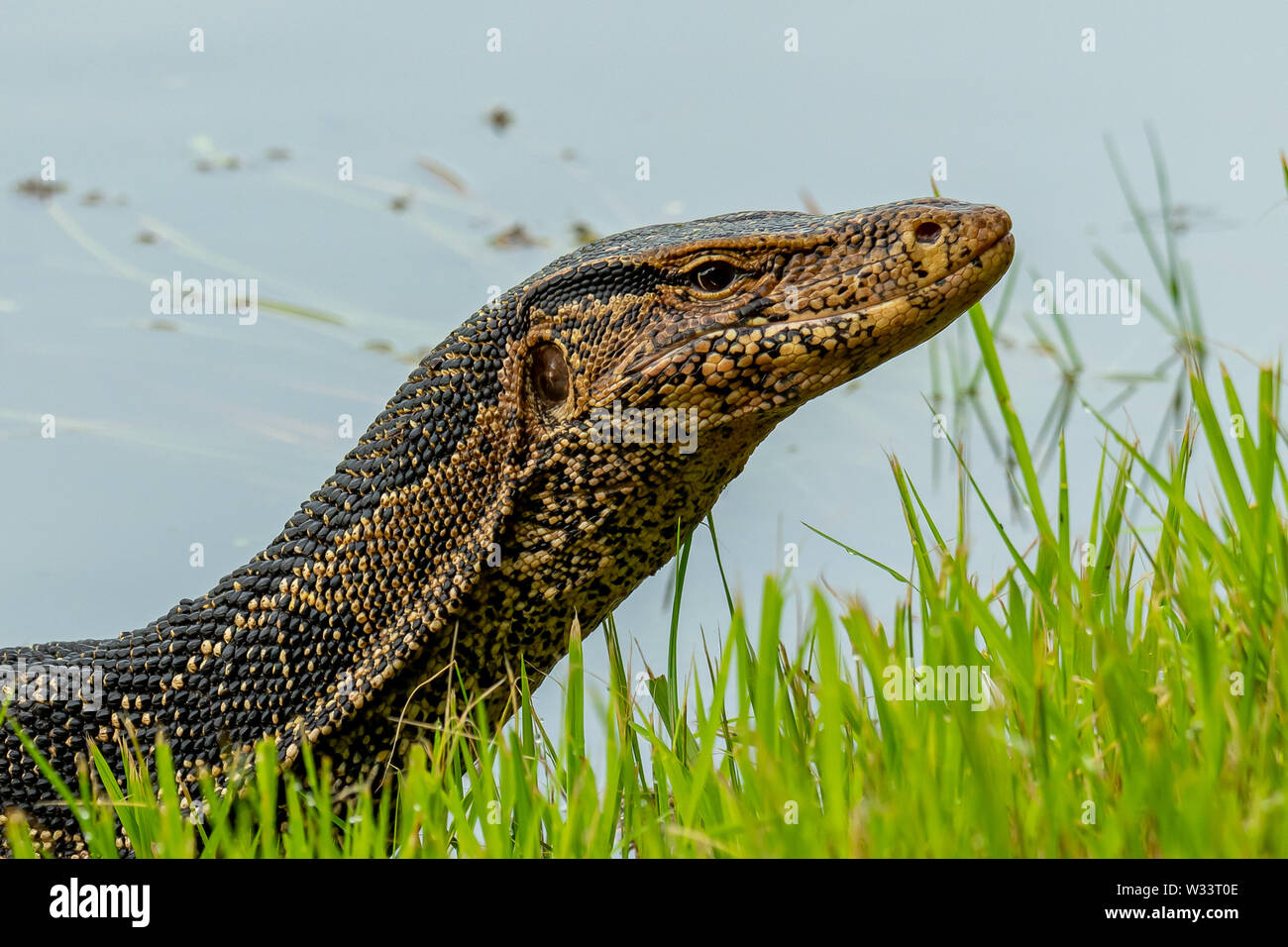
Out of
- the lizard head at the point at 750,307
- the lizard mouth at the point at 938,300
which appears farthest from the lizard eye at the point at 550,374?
the lizard mouth at the point at 938,300

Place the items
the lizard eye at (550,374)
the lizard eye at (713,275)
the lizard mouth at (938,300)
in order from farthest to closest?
1. the lizard eye at (550,374)
2. the lizard eye at (713,275)
3. the lizard mouth at (938,300)

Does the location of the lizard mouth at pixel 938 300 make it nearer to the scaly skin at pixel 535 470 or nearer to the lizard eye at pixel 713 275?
the scaly skin at pixel 535 470

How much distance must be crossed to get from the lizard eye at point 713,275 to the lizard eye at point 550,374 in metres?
0.45

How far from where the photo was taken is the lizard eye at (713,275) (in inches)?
147

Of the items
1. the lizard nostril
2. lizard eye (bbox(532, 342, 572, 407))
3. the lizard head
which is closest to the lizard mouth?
the lizard head

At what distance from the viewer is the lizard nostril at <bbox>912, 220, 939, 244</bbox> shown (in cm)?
356

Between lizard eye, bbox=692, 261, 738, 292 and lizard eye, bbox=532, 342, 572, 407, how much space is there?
450 millimetres

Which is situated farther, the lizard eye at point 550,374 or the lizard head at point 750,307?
the lizard eye at point 550,374

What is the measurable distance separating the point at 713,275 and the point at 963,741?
1747 mm

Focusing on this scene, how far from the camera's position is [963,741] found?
7.84 feet

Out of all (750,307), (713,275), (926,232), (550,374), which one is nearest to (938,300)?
(926,232)
